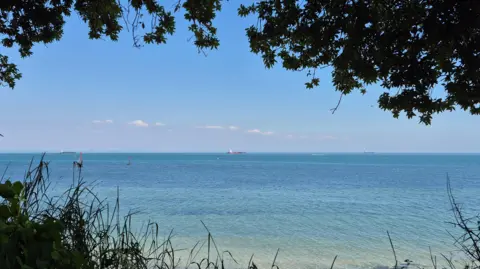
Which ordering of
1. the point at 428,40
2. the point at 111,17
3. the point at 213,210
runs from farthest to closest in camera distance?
the point at 213,210 < the point at 111,17 < the point at 428,40

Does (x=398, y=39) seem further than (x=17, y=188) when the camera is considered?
Yes

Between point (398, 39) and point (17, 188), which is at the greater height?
point (398, 39)

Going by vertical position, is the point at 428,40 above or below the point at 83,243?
above

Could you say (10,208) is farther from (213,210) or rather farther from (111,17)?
(213,210)

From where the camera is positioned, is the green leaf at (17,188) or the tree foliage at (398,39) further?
the tree foliage at (398,39)

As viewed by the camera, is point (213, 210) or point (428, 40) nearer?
point (428, 40)

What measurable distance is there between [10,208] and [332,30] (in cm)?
279

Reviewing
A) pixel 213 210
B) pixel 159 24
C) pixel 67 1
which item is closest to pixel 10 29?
pixel 67 1

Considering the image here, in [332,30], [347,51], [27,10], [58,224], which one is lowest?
[58,224]

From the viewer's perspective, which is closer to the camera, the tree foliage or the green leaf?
the green leaf

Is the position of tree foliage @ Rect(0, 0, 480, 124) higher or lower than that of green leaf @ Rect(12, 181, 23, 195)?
higher

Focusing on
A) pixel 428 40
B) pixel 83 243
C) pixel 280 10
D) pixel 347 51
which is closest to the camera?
pixel 83 243

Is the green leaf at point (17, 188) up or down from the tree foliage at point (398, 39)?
down

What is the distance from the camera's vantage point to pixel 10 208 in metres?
1.57
